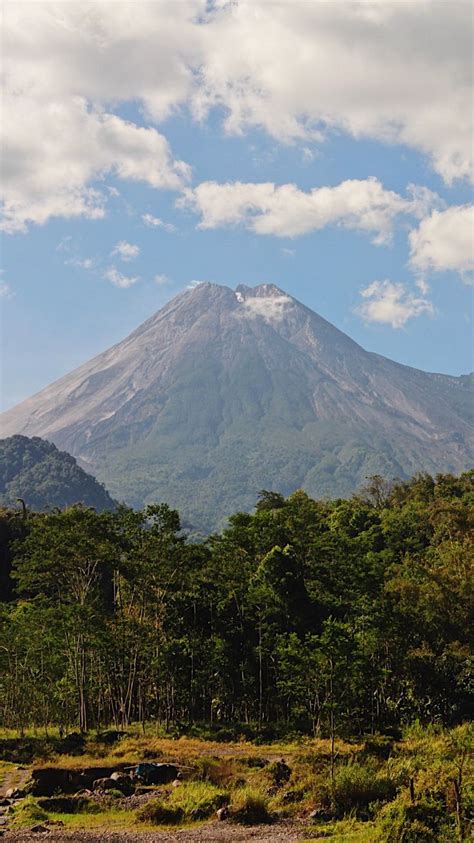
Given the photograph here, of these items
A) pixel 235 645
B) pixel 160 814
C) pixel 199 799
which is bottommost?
pixel 199 799

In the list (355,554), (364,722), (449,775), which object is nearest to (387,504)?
A: (355,554)

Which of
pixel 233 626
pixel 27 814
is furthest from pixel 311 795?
pixel 233 626

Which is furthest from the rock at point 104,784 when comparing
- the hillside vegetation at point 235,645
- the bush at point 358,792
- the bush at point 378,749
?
the bush at point 378,749

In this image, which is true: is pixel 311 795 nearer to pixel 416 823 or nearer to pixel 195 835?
pixel 195 835

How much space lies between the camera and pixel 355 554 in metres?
42.6

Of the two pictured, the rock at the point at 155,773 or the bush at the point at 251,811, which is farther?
the rock at the point at 155,773

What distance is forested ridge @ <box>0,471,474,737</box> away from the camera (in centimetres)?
3681

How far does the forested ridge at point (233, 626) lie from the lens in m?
36.8

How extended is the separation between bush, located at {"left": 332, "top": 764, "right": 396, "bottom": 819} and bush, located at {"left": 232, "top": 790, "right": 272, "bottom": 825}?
191cm

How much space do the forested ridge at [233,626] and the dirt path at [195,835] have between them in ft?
45.4

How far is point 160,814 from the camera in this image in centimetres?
2034

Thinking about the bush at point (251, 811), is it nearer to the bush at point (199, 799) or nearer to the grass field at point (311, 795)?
the grass field at point (311, 795)

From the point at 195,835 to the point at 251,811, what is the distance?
75.9 inches

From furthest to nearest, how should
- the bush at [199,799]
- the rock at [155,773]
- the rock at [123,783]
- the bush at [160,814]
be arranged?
1. the rock at [155,773]
2. the rock at [123,783]
3. the bush at [199,799]
4. the bush at [160,814]
